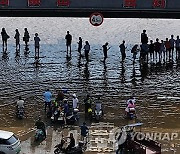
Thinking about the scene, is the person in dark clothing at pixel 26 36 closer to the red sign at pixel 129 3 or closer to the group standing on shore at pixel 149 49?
the group standing on shore at pixel 149 49

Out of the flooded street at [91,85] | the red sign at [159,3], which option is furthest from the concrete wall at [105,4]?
the flooded street at [91,85]

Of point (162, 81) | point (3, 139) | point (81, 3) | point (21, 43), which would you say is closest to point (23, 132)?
point (3, 139)

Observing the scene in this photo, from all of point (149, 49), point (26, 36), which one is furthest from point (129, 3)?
point (26, 36)

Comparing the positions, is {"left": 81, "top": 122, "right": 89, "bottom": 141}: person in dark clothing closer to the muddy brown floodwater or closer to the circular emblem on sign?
the muddy brown floodwater

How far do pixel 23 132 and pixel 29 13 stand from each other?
9663 millimetres

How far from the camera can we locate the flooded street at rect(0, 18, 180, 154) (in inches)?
997

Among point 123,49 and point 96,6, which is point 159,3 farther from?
point 123,49

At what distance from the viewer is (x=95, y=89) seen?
31062mm

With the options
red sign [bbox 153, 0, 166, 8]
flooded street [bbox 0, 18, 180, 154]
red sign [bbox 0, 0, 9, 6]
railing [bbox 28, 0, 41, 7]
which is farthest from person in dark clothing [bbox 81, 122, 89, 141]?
red sign [bbox 0, 0, 9, 6]

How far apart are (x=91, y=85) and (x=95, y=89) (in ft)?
2.58

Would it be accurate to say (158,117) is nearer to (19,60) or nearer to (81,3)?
(81,3)

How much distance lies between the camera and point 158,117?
26.7 m
